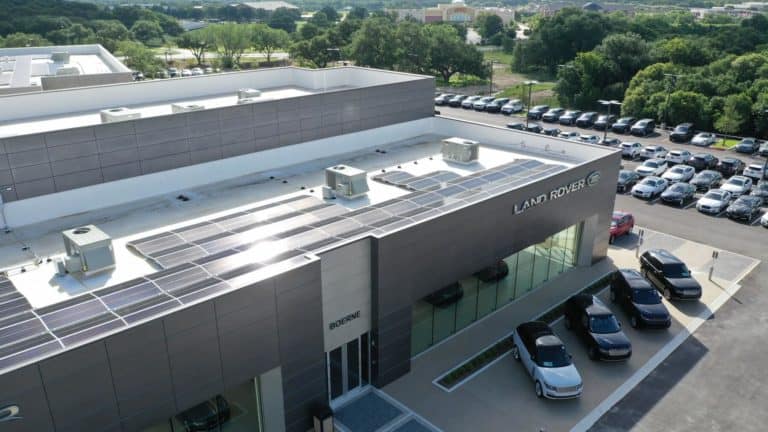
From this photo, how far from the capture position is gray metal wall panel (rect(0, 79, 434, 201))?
61.8 feet

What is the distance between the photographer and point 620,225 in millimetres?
31312

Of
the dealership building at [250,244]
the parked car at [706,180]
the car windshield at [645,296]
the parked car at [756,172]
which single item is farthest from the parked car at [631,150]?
the car windshield at [645,296]

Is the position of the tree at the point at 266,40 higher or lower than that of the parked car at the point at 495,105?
higher

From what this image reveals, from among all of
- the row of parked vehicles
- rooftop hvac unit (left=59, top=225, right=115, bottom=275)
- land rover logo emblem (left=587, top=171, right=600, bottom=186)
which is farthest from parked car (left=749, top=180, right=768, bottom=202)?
rooftop hvac unit (left=59, top=225, right=115, bottom=275)

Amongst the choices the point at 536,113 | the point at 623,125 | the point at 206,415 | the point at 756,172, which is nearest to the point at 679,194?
the point at 756,172

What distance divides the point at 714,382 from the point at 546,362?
5.96 m

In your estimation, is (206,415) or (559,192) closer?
(206,415)

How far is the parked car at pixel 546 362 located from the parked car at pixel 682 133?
40380 millimetres

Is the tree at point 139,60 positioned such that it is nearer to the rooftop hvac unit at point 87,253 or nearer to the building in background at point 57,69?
the building in background at point 57,69

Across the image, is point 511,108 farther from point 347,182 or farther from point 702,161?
point 347,182

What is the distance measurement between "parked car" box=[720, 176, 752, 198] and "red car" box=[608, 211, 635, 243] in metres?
10.2

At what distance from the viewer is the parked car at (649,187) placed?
3738 centimetres

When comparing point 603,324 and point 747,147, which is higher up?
point 603,324

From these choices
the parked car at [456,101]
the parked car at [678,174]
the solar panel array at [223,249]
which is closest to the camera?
the solar panel array at [223,249]
